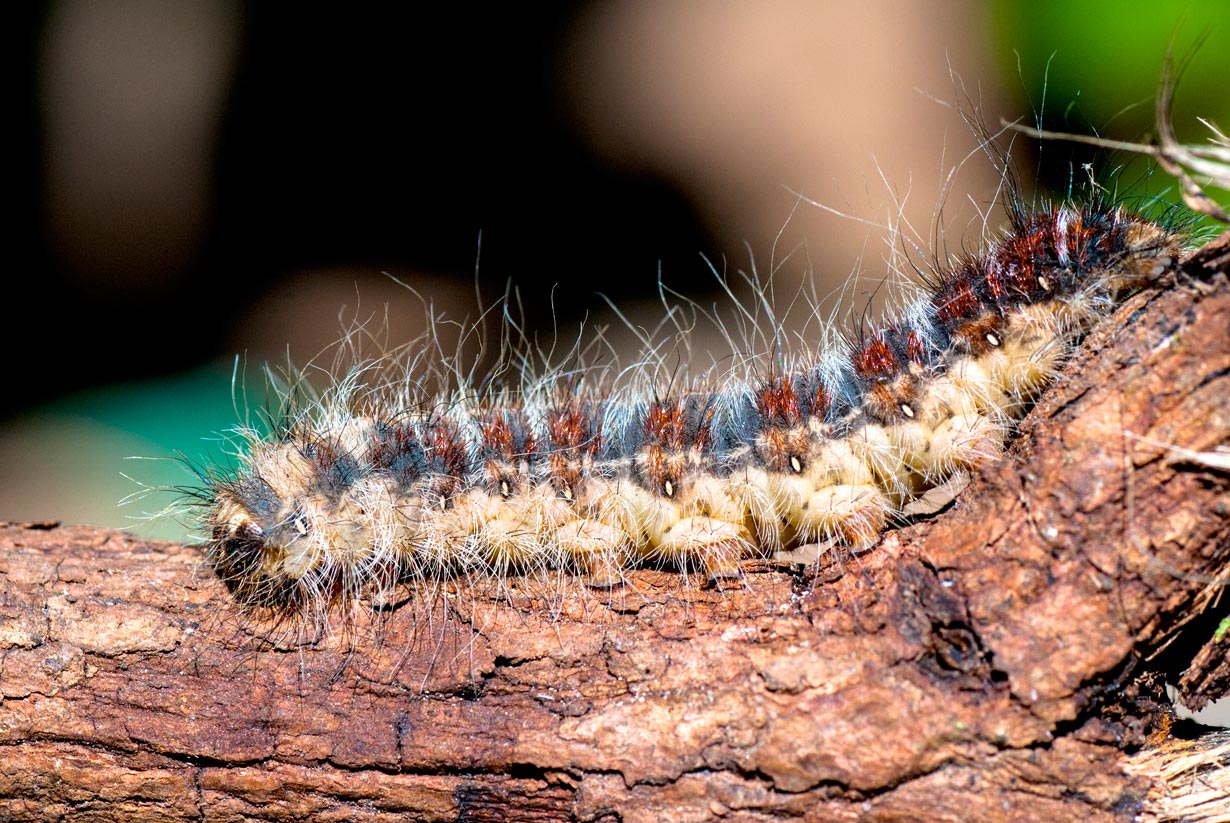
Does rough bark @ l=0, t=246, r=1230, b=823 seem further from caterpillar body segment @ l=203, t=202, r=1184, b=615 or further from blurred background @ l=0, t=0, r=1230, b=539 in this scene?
blurred background @ l=0, t=0, r=1230, b=539

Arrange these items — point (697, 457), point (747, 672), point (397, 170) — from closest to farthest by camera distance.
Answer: point (747, 672) < point (697, 457) < point (397, 170)

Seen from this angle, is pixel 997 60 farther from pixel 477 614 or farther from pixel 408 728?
pixel 408 728

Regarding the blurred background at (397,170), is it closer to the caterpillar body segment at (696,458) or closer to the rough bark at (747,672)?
the caterpillar body segment at (696,458)

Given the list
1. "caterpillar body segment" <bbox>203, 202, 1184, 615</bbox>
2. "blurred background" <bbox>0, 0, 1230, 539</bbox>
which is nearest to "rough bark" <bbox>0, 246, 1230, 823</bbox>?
"caterpillar body segment" <bbox>203, 202, 1184, 615</bbox>

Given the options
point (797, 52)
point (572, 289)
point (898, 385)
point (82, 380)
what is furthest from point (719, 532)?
point (82, 380)

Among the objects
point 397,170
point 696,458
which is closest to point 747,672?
point 696,458

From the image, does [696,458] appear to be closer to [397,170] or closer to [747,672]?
[747,672]

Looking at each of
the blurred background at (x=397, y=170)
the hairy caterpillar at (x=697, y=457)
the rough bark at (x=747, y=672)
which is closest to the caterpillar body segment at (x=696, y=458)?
the hairy caterpillar at (x=697, y=457)
